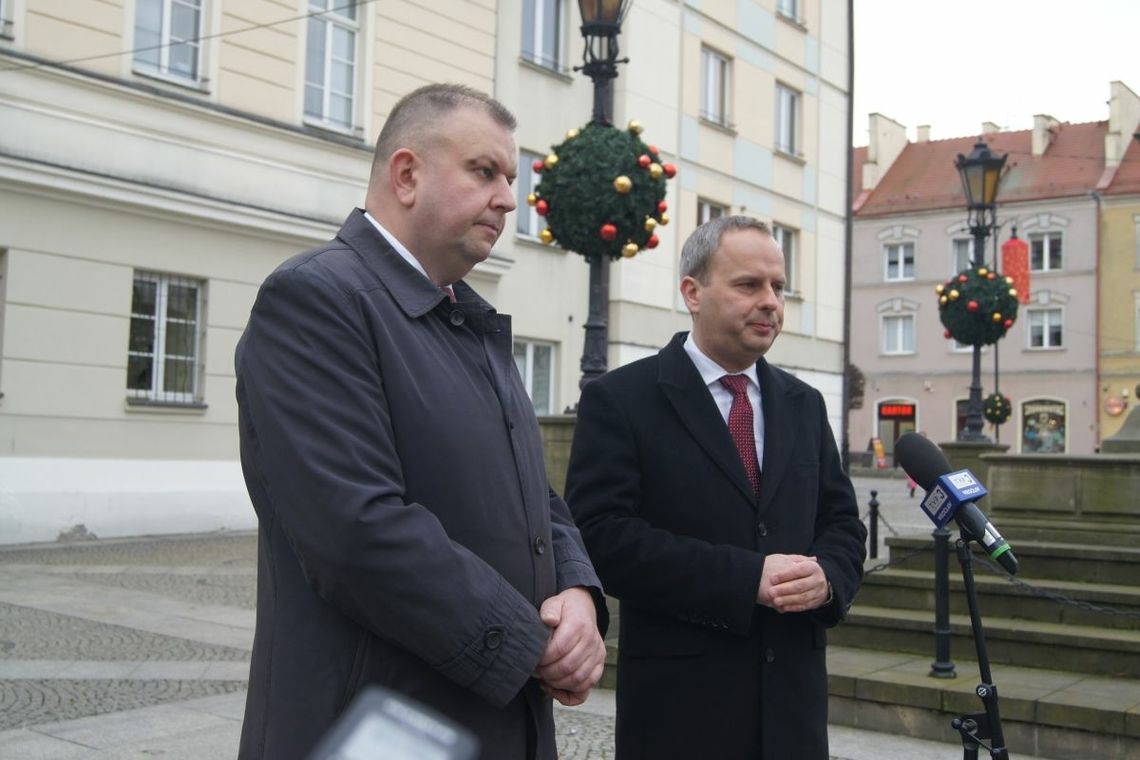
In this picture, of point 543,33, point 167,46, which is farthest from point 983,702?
point 543,33

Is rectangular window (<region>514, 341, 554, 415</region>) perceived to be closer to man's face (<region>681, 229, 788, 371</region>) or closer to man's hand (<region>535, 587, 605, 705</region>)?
man's face (<region>681, 229, 788, 371</region>)

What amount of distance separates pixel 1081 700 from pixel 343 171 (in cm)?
1357

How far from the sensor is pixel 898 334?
5681 cm

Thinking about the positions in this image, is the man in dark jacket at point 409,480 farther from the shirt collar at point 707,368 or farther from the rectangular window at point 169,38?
the rectangular window at point 169,38

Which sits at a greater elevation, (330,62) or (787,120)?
(787,120)

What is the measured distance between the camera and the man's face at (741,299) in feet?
11.7

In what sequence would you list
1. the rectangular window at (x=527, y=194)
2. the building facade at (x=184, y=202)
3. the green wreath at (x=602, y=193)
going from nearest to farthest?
the green wreath at (x=602, y=193) → the building facade at (x=184, y=202) → the rectangular window at (x=527, y=194)

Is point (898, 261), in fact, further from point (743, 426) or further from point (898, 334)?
point (743, 426)

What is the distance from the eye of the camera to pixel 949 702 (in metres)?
6.40

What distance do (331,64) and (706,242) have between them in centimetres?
1513

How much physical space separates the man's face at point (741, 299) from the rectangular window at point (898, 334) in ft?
179

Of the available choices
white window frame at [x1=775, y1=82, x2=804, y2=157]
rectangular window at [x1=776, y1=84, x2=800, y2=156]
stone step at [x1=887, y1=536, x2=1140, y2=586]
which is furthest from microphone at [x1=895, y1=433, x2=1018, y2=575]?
rectangular window at [x1=776, y1=84, x2=800, y2=156]

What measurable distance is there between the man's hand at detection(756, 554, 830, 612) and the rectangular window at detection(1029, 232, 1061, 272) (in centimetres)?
5356

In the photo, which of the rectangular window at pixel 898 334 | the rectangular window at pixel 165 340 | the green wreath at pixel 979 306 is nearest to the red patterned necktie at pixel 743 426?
the rectangular window at pixel 165 340
